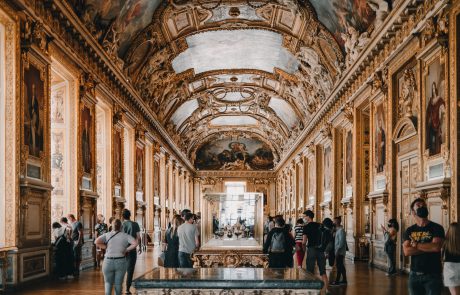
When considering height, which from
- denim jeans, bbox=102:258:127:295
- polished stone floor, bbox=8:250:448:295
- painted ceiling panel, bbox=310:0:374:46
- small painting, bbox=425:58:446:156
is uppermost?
painted ceiling panel, bbox=310:0:374:46

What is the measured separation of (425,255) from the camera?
280 inches

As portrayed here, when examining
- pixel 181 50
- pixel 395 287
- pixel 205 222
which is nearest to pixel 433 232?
pixel 395 287

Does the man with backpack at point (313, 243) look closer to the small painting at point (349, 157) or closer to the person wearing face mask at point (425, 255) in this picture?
the person wearing face mask at point (425, 255)

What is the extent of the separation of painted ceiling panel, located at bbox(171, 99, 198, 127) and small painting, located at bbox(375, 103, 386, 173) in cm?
1946

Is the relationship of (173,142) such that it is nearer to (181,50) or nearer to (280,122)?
(280,122)

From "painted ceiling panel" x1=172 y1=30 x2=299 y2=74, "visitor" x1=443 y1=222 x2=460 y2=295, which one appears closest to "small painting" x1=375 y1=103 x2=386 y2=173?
"painted ceiling panel" x1=172 y1=30 x2=299 y2=74

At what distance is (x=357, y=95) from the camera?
20.2 meters

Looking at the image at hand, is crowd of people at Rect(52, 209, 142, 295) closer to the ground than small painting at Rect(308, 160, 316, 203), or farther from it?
closer to the ground

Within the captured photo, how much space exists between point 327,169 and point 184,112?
14.2 meters

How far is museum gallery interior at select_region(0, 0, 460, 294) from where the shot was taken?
39.6 feet

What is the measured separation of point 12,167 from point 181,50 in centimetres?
1465

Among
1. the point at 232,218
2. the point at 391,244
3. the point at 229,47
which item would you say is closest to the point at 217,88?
the point at 229,47

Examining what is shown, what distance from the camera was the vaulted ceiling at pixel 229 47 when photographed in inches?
769

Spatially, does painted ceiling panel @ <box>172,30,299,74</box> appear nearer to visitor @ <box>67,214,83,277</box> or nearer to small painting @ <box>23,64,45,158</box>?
visitor @ <box>67,214,83,277</box>
